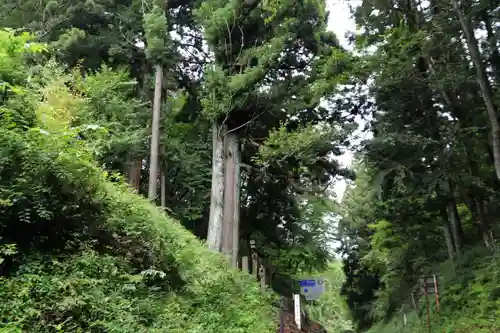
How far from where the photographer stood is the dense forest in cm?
623

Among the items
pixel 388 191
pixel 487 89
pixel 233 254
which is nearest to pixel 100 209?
pixel 233 254

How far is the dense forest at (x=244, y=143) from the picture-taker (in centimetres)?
623

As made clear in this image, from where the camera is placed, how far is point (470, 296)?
14133mm

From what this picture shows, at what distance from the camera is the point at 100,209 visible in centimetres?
647

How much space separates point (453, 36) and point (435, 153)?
3902 mm

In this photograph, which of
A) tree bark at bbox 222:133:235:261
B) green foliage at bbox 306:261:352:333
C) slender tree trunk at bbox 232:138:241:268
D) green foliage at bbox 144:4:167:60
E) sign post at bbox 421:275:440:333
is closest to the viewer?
sign post at bbox 421:275:440:333

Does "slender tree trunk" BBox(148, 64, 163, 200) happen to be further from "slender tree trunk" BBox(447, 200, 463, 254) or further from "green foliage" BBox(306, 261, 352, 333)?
"green foliage" BBox(306, 261, 352, 333)

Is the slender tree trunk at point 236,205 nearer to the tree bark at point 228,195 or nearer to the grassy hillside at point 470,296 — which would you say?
the tree bark at point 228,195

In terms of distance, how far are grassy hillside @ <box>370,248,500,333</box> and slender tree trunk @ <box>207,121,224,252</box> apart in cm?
804

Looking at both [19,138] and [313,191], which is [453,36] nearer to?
[313,191]

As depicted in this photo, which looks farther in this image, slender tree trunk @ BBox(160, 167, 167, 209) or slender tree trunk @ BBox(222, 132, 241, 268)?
slender tree trunk @ BBox(160, 167, 167, 209)

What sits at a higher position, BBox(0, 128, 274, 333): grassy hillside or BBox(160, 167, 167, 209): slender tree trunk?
BBox(160, 167, 167, 209): slender tree trunk

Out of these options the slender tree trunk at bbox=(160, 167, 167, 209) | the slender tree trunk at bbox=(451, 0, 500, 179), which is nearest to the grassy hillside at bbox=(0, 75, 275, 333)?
the slender tree trunk at bbox=(451, 0, 500, 179)

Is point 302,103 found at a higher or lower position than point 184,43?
lower
